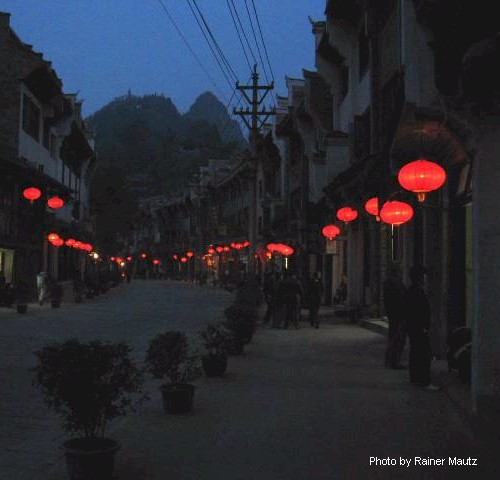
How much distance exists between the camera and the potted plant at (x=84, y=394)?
5395 millimetres

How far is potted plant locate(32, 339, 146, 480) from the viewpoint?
539cm

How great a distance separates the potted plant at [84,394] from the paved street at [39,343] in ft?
1.76

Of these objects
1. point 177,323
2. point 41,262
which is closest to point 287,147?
point 41,262

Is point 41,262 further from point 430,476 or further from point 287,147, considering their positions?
point 430,476

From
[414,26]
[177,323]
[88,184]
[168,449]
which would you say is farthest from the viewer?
[88,184]

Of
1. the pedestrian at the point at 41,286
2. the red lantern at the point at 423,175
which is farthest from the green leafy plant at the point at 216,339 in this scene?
the pedestrian at the point at 41,286

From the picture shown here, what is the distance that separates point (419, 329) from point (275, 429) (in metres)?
3.47

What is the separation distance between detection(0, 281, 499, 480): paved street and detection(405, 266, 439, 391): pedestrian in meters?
0.34

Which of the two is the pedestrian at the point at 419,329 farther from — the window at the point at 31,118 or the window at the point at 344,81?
the window at the point at 31,118

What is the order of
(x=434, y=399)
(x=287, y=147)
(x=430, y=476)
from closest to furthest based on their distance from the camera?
(x=430, y=476), (x=434, y=399), (x=287, y=147)

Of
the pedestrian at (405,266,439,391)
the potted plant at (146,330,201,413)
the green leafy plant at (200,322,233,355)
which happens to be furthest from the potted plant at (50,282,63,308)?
the potted plant at (146,330,201,413)

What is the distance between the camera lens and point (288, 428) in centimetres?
757

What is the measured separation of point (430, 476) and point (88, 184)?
184ft

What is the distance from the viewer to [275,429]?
7.52 m
